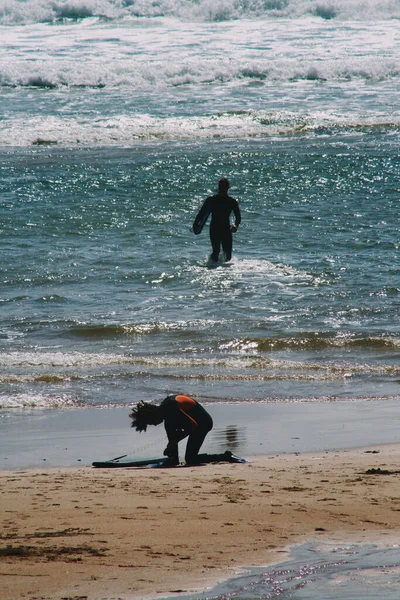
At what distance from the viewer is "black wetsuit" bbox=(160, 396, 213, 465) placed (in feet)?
24.3

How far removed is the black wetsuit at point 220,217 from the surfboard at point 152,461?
831 centimetres

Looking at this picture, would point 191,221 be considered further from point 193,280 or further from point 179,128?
point 179,128

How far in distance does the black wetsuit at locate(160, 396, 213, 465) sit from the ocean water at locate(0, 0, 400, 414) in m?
2.15

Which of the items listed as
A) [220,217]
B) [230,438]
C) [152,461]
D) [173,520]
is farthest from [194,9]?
[173,520]

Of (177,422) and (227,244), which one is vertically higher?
(227,244)

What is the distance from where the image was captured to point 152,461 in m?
7.34

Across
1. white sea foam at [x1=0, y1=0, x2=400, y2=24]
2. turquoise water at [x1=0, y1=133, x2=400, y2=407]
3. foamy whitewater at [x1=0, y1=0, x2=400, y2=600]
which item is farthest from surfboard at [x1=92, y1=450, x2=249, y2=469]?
white sea foam at [x1=0, y1=0, x2=400, y2=24]

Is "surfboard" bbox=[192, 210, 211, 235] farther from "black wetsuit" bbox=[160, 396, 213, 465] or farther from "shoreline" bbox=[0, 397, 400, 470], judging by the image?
"black wetsuit" bbox=[160, 396, 213, 465]

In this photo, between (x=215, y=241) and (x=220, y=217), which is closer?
(x=220, y=217)

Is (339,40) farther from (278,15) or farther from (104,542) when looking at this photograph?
(104,542)

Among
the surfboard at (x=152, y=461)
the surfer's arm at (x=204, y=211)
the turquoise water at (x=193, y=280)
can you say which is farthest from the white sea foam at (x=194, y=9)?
the surfboard at (x=152, y=461)

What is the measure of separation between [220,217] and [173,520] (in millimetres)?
10124

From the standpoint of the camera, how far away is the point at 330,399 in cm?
967

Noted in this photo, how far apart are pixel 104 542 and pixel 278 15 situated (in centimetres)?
4608
